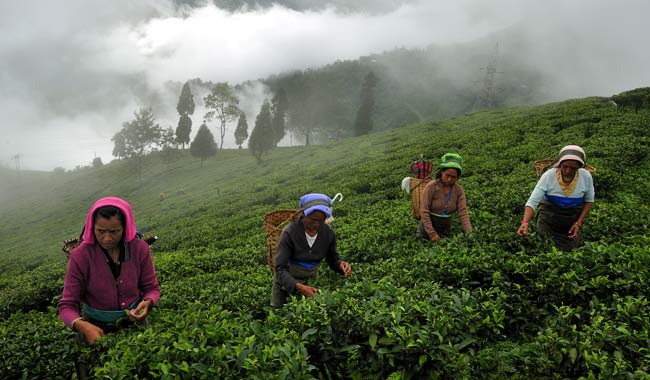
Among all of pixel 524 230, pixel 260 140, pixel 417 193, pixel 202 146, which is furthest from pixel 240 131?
pixel 524 230

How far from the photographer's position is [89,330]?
3113mm

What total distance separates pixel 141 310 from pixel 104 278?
42 centimetres

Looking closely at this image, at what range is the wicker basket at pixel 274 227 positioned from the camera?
492cm

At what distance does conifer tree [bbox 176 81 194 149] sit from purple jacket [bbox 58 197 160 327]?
5605 cm

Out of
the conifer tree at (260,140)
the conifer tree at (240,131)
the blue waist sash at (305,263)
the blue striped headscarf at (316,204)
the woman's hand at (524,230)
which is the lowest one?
the woman's hand at (524,230)

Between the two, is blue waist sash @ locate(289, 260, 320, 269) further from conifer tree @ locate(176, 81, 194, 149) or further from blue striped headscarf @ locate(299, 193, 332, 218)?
conifer tree @ locate(176, 81, 194, 149)

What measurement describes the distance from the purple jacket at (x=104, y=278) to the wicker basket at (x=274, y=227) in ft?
5.26

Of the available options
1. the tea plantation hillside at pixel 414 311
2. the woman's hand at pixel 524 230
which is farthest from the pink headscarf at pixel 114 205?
the woman's hand at pixel 524 230

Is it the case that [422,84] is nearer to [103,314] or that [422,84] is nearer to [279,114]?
[279,114]

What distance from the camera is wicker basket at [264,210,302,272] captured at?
492cm

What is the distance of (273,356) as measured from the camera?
2.50 m

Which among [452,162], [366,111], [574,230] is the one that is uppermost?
[366,111]

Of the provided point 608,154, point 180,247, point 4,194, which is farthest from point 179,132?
point 608,154

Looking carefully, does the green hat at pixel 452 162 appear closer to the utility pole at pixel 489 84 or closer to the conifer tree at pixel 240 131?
the utility pole at pixel 489 84
